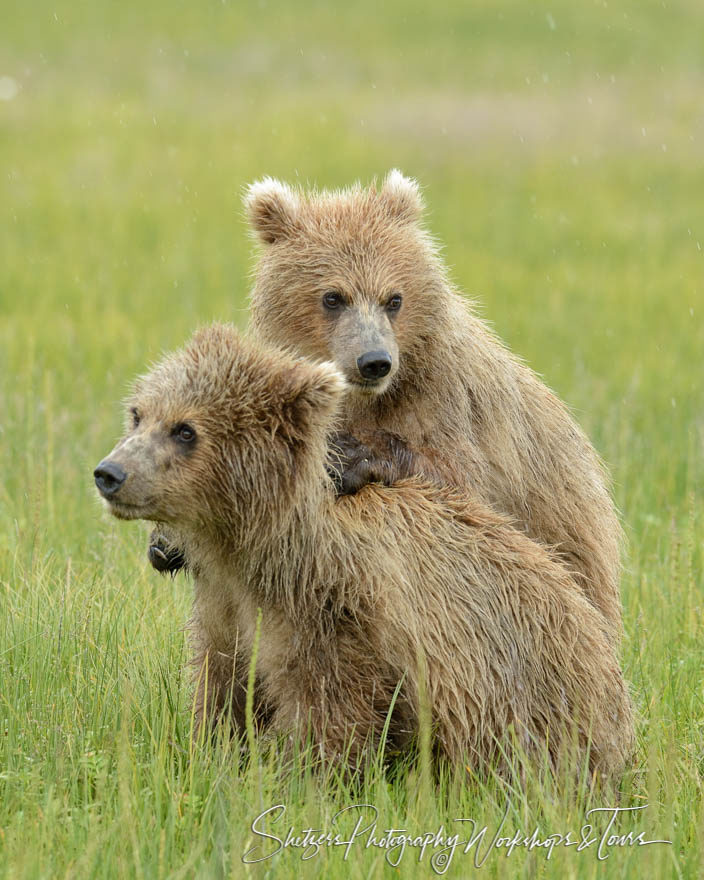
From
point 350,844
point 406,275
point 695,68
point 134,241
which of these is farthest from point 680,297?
point 695,68

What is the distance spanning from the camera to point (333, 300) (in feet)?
17.8

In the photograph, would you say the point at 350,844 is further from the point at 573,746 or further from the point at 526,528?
the point at 526,528

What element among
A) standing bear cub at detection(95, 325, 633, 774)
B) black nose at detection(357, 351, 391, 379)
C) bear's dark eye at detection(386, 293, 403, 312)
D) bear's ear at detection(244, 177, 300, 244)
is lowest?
standing bear cub at detection(95, 325, 633, 774)

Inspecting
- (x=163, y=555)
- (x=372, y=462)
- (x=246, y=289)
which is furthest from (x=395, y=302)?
(x=246, y=289)

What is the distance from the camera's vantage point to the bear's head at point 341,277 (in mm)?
5344

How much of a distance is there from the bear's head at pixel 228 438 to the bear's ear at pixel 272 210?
5.04ft

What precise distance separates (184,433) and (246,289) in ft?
33.0

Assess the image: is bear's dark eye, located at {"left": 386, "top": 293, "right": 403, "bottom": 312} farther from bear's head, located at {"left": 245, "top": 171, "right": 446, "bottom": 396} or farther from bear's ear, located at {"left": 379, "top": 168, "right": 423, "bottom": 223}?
bear's ear, located at {"left": 379, "top": 168, "right": 423, "bottom": 223}

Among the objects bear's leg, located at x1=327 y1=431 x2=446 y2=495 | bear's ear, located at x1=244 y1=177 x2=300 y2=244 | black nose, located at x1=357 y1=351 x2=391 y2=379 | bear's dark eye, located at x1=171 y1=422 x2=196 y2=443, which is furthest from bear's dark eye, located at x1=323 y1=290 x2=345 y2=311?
bear's dark eye, located at x1=171 y1=422 x2=196 y2=443

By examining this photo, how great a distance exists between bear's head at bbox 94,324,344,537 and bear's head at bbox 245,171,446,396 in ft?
3.44

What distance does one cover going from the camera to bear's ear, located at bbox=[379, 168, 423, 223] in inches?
227

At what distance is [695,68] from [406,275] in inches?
1110

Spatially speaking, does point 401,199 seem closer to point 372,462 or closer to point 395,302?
point 395,302

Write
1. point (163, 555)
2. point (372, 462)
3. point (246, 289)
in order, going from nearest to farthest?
point (163, 555) < point (372, 462) < point (246, 289)
